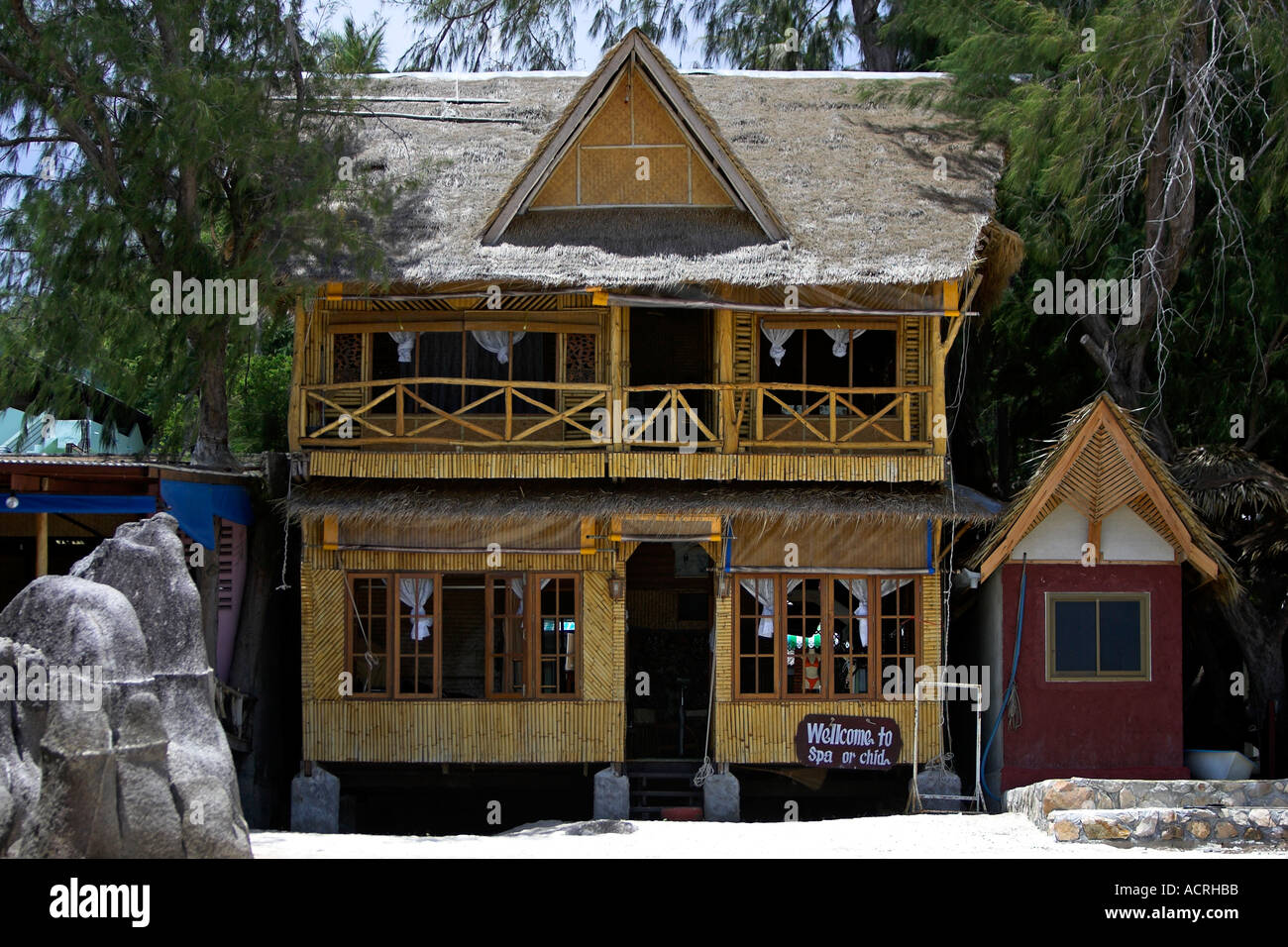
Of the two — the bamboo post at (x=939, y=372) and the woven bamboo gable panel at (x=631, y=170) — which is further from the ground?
the woven bamboo gable panel at (x=631, y=170)

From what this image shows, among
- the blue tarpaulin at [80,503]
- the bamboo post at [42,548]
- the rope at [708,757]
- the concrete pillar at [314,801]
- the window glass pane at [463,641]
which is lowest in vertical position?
the concrete pillar at [314,801]

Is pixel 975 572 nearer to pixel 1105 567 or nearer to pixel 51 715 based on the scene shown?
Result: pixel 1105 567

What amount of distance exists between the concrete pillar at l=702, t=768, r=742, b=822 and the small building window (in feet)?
12.8

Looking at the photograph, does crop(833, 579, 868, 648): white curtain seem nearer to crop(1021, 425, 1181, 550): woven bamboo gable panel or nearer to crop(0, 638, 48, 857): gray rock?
crop(1021, 425, 1181, 550): woven bamboo gable panel

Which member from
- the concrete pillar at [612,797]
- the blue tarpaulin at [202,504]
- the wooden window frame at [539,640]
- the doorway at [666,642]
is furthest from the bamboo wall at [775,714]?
the blue tarpaulin at [202,504]

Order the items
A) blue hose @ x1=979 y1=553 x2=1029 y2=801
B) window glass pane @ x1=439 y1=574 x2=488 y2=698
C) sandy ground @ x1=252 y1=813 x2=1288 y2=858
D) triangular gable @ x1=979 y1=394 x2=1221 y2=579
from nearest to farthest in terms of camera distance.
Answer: sandy ground @ x1=252 y1=813 x2=1288 y2=858 < triangular gable @ x1=979 y1=394 x2=1221 y2=579 < blue hose @ x1=979 y1=553 x2=1029 y2=801 < window glass pane @ x1=439 y1=574 x2=488 y2=698

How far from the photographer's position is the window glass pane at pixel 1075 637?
58.3ft

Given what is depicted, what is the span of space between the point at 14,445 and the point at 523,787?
343 inches

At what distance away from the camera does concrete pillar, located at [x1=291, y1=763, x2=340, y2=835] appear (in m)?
17.9

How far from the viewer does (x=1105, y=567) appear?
58.8 ft

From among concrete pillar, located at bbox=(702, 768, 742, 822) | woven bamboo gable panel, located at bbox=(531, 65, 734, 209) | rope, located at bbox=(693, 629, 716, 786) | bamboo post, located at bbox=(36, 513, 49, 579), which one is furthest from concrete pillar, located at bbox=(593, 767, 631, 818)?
woven bamboo gable panel, located at bbox=(531, 65, 734, 209)

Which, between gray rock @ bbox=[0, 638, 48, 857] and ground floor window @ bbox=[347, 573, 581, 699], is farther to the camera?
ground floor window @ bbox=[347, 573, 581, 699]

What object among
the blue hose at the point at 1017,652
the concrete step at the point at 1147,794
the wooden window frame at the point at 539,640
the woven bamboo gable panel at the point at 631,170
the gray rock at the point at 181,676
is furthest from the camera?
the woven bamboo gable panel at the point at 631,170

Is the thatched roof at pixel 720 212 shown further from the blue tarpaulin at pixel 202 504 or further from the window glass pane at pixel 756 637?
the window glass pane at pixel 756 637
